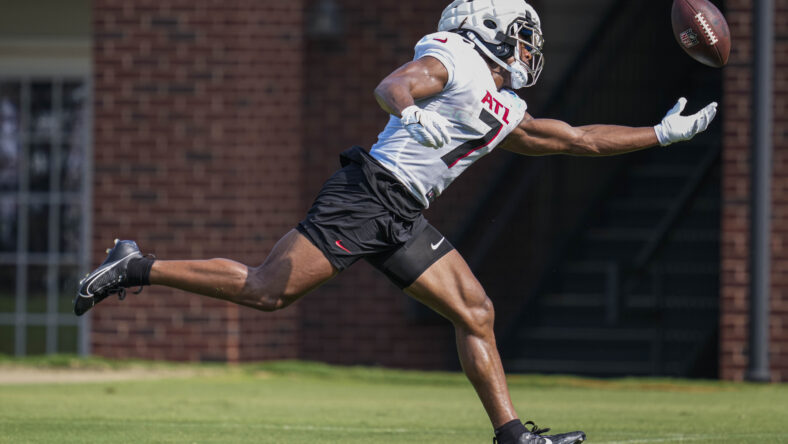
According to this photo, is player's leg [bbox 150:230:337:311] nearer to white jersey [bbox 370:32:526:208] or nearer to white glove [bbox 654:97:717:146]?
white jersey [bbox 370:32:526:208]

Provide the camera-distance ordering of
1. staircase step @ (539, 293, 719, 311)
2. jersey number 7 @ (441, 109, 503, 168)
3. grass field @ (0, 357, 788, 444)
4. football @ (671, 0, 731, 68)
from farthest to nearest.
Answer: staircase step @ (539, 293, 719, 311) < grass field @ (0, 357, 788, 444) < football @ (671, 0, 731, 68) < jersey number 7 @ (441, 109, 503, 168)

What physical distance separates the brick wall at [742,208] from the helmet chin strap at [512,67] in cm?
533

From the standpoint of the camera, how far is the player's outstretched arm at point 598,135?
605cm

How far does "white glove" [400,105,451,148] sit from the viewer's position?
192 inches

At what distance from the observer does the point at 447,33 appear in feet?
18.8

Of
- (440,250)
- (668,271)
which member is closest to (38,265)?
(668,271)

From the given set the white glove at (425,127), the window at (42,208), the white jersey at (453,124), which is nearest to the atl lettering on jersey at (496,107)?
the white jersey at (453,124)

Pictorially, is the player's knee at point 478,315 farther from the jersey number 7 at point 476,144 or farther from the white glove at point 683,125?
the white glove at point 683,125

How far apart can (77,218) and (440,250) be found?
8.05 meters

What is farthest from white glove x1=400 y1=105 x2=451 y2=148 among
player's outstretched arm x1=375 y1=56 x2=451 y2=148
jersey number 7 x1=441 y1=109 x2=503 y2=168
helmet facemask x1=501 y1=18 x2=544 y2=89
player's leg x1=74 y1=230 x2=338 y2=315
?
helmet facemask x1=501 y1=18 x2=544 y2=89

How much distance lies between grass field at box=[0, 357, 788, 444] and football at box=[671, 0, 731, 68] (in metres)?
2.01

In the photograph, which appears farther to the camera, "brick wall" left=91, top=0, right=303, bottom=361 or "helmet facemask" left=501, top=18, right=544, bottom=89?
"brick wall" left=91, top=0, right=303, bottom=361

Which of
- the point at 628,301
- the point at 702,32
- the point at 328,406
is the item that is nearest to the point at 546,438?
the point at 702,32

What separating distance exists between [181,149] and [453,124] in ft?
20.8
